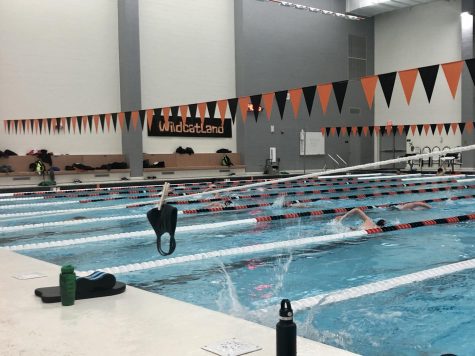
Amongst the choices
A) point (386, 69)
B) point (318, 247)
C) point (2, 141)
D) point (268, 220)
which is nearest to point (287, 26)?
point (386, 69)

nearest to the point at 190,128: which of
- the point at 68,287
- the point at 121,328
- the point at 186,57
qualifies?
the point at 186,57

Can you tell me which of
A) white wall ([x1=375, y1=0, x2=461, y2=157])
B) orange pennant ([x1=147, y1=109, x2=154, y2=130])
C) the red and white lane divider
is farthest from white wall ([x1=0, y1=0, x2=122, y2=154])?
white wall ([x1=375, y1=0, x2=461, y2=157])

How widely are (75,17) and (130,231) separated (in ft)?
34.7

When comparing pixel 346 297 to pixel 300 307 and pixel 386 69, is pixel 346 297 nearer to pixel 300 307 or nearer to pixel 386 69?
pixel 300 307

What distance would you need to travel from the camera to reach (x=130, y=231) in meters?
6.45

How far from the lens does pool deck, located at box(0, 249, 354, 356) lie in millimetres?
2027

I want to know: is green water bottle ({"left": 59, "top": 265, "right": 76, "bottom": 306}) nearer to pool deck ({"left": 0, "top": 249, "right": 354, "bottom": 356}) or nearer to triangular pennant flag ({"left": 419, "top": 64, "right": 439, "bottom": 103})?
pool deck ({"left": 0, "top": 249, "right": 354, "bottom": 356})

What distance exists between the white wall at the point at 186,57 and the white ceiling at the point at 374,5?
530 centimetres

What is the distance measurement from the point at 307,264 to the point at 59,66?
40.1ft

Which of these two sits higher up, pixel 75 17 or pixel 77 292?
pixel 75 17

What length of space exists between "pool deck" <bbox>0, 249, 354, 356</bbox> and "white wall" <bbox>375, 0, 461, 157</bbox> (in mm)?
19172

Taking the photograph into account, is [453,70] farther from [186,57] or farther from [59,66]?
[186,57]

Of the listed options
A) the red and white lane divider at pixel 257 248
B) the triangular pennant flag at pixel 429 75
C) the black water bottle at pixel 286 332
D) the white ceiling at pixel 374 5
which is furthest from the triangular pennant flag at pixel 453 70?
the white ceiling at pixel 374 5

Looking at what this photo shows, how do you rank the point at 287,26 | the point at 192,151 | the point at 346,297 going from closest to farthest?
the point at 346,297
the point at 192,151
the point at 287,26
